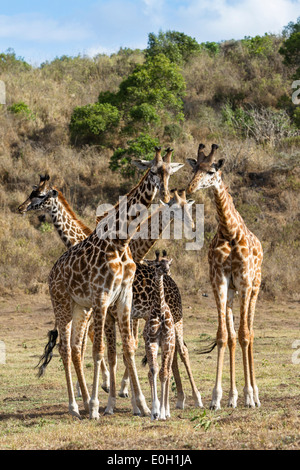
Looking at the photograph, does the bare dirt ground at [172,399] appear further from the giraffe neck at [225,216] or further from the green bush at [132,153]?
the green bush at [132,153]

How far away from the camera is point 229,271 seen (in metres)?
8.36

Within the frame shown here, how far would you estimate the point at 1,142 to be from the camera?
24.1 metres

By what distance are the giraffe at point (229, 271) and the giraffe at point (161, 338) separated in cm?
68

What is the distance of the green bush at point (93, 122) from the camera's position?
75.7 ft

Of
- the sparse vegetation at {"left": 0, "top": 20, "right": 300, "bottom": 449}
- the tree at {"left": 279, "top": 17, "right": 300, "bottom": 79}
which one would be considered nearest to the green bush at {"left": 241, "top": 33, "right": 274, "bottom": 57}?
the sparse vegetation at {"left": 0, "top": 20, "right": 300, "bottom": 449}

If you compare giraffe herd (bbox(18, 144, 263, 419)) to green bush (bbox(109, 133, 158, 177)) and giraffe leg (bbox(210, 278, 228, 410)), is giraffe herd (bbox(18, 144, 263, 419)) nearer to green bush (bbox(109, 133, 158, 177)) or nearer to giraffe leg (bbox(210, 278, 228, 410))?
giraffe leg (bbox(210, 278, 228, 410))

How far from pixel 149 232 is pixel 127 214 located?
1.08 m

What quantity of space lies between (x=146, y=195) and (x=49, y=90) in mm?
21002

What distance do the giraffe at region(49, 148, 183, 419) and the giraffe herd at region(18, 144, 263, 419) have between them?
0.04 feet

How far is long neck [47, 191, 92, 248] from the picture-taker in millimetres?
10539

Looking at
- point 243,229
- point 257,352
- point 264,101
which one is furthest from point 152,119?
point 243,229

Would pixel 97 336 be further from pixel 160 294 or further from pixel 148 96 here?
pixel 148 96

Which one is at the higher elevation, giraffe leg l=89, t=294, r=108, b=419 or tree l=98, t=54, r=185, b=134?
tree l=98, t=54, r=185, b=134
